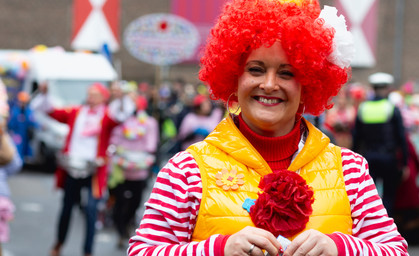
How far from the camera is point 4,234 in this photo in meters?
5.10

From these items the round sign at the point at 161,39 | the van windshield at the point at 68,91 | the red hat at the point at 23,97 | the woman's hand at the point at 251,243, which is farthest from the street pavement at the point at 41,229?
the woman's hand at the point at 251,243

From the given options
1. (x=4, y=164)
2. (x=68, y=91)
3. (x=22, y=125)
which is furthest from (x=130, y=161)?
(x=22, y=125)

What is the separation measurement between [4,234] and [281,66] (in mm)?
3266

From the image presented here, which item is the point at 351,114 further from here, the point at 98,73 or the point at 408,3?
the point at 408,3

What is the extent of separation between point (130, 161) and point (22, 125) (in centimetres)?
723

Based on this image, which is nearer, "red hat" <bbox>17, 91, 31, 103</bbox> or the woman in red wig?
the woman in red wig

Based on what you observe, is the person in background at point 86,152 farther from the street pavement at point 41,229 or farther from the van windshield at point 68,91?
the van windshield at point 68,91

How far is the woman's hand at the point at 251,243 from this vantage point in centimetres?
215

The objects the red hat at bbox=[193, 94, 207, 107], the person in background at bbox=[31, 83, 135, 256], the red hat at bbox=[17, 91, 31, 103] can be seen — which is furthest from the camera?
the red hat at bbox=[17, 91, 31, 103]

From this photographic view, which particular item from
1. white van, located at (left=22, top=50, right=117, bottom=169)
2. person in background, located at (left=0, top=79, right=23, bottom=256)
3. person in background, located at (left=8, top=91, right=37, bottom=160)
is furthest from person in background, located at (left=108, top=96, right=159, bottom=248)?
person in background, located at (left=8, top=91, right=37, bottom=160)

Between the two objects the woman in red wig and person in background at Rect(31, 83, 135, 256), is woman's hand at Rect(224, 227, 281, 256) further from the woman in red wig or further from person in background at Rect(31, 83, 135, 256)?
person in background at Rect(31, 83, 135, 256)

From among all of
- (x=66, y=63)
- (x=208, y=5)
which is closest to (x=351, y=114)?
(x=66, y=63)

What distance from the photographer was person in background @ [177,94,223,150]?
864cm

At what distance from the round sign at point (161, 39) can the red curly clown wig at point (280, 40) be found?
689cm
